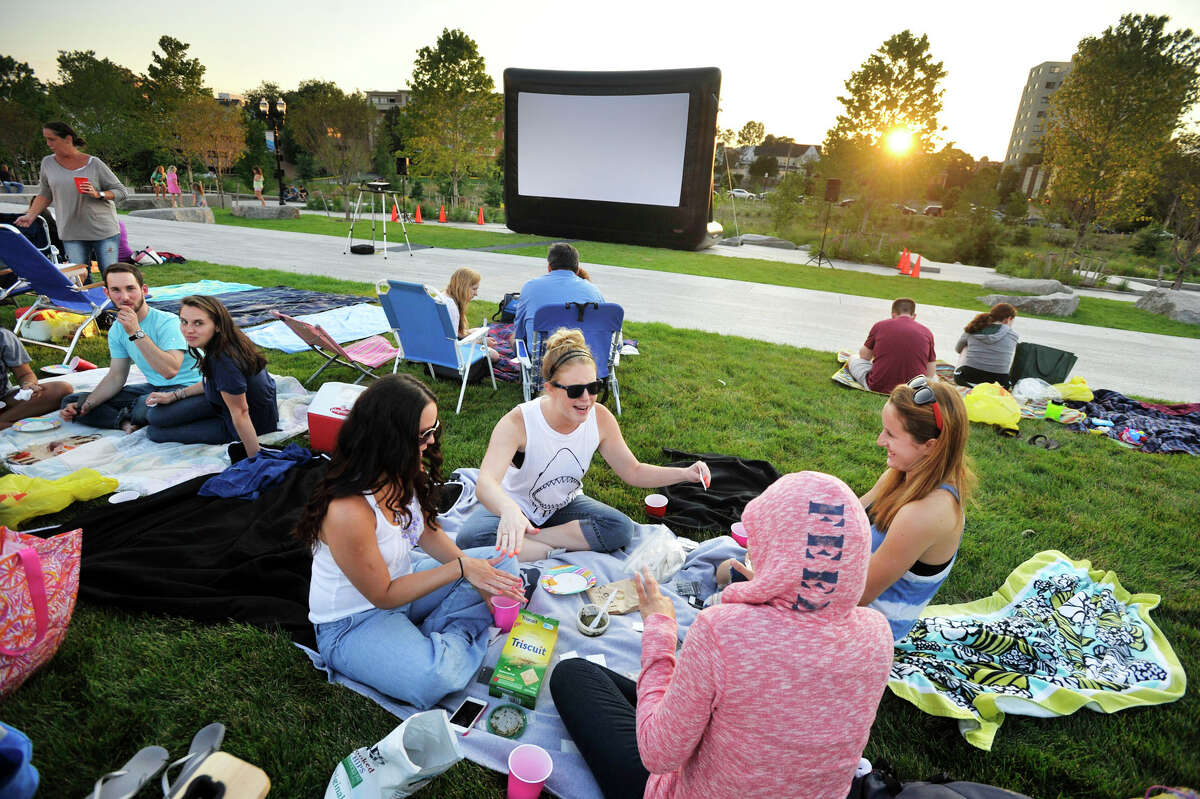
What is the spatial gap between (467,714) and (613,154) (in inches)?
113

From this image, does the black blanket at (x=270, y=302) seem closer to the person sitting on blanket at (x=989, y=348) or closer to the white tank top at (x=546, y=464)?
the white tank top at (x=546, y=464)

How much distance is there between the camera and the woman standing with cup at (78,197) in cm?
618

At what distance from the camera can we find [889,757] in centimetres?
229

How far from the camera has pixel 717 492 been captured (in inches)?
165

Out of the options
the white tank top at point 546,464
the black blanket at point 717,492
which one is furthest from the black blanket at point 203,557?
the black blanket at point 717,492

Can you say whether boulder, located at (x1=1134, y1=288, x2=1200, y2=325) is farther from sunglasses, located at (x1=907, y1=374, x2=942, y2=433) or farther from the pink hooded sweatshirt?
the pink hooded sweatshirt

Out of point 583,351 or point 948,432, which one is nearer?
point 948,432

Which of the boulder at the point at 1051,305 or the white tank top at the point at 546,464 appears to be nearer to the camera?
the white tank top at the point at 546,464

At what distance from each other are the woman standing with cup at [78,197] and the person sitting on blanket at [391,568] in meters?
5.99

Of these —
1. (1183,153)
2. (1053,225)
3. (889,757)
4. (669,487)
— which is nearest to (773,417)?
(669,487)

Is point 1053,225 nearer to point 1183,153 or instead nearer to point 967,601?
point 1183,153

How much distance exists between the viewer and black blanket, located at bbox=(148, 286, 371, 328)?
7.66 metres

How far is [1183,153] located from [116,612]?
86.6 feet

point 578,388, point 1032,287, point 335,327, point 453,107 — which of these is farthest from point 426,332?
point 453,107
